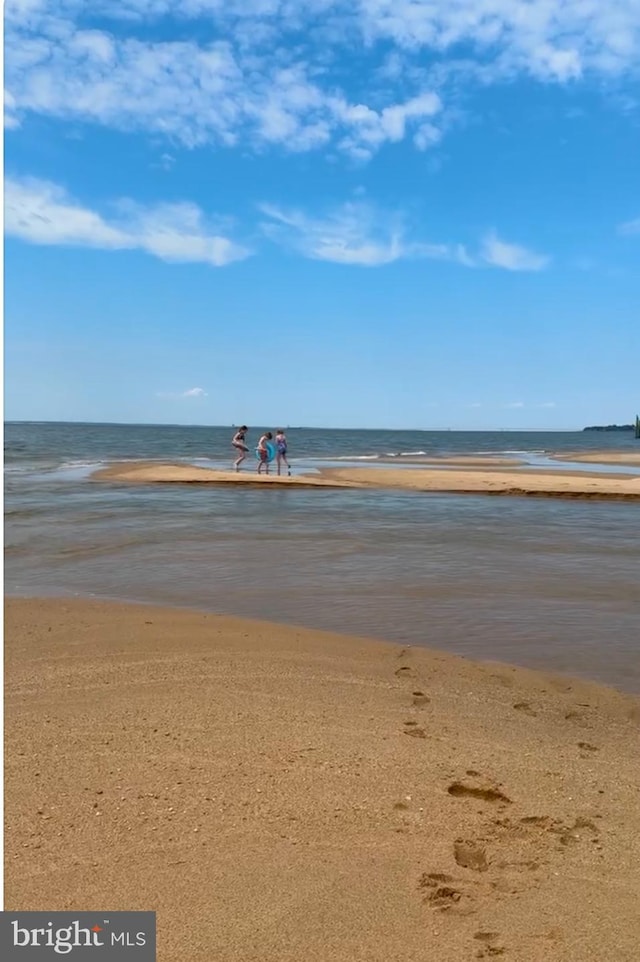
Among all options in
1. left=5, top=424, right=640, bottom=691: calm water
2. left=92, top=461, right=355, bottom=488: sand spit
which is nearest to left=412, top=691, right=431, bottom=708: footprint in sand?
left=5, top=424, right=640, bottom=691: calm water

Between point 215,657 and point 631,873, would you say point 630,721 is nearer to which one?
point 631,873

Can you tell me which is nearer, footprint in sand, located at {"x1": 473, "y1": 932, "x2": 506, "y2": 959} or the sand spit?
footprint in sand, located at {"x1": 473, "y1": 932, "x2": 506, "y2": 959}

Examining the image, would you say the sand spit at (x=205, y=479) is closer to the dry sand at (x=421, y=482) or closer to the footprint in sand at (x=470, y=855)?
the dry sand at (x=421, y=482)

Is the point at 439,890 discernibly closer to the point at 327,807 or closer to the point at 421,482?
the point at 327,807

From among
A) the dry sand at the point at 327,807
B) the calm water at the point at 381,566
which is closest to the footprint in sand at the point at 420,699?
the dry sand at the point at 327,807

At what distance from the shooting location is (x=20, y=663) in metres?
5.57

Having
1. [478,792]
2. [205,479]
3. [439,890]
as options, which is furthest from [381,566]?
[205,479]

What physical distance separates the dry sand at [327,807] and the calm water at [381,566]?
4.75ft

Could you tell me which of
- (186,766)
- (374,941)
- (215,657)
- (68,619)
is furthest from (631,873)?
(68,619)

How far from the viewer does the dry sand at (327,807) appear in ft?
9.07

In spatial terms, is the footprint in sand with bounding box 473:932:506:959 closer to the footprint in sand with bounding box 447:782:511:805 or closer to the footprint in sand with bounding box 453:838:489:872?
the footprint in sand with bounding box 453:838:489:872

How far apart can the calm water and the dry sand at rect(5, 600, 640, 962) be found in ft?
4.75

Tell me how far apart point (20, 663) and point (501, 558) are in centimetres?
785

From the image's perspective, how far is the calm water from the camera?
7145mm
